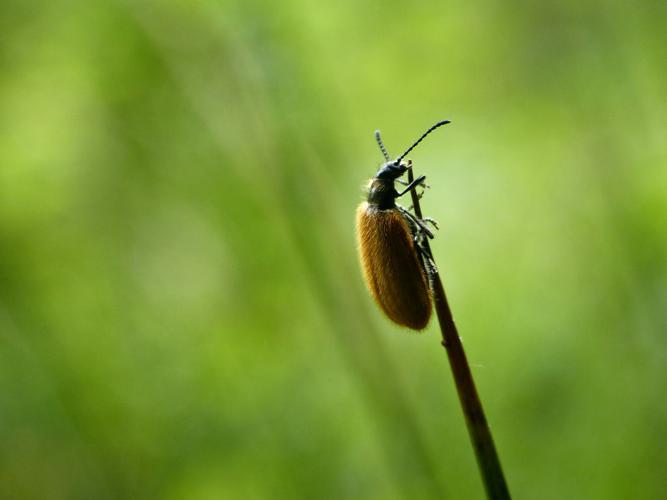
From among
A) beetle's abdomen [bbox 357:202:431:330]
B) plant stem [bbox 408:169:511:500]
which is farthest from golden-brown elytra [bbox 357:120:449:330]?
plant stem [bbox 408:169:511:500]

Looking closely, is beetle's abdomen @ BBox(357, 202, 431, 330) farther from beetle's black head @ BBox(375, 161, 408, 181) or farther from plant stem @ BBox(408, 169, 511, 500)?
plant stem @ BBox(408, 169, 511, 500)

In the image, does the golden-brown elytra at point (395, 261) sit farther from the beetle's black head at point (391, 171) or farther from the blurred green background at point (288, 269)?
the blurred green background at point (288, 269)

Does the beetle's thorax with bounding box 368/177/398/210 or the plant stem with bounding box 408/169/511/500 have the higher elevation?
the beetle's thorax with bounding box 368/177/398/210

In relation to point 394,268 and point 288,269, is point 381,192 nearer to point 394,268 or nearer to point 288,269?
point 394,268

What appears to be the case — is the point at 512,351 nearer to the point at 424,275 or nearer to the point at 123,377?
the point at 424,275

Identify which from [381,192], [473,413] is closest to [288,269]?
[381,192]

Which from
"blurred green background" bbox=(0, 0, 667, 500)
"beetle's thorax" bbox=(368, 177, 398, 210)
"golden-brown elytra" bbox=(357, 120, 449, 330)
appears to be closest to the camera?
"golden-brown elytra" bbox=(357, 120, 449, 330)

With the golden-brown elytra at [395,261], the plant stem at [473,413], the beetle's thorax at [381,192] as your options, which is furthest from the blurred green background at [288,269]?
the plant stem at [473,413]

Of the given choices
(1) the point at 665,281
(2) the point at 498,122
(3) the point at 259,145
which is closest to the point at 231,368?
(3) the point at 259,145
